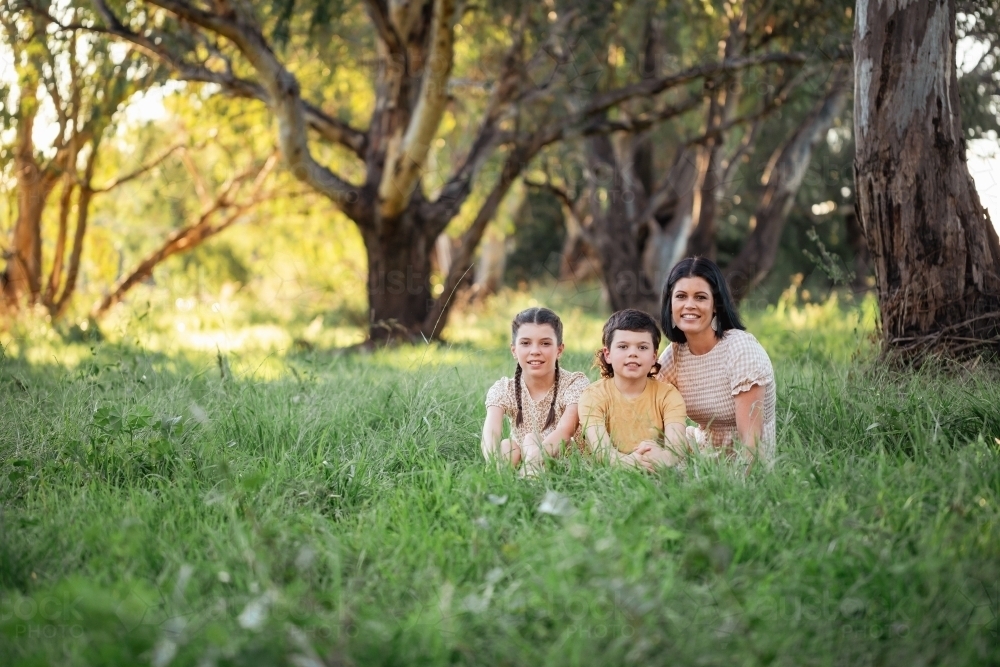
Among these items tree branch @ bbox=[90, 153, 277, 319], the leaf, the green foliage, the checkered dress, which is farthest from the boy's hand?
the green foliage

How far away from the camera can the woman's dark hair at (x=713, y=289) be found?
4082 millimetres

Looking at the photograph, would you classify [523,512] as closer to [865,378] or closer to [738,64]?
[865,378]

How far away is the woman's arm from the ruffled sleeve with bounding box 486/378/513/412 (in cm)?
103

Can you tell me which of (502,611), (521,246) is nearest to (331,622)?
(502,611)

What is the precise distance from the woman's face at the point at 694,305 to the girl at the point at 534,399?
1.82 ft

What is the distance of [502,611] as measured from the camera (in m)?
2.55

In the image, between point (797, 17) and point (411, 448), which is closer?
point (411, 448)

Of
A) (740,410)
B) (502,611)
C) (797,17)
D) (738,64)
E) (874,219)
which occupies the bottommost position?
(502,611)

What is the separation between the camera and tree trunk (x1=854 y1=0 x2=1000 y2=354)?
482 centimetres

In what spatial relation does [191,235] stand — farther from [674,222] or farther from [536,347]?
[536,347]

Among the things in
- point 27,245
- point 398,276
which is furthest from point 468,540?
point 27,245

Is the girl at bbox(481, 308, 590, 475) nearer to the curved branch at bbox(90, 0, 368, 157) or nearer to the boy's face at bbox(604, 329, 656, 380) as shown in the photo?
the boy's face at bbox(604, 329, 656, 380)

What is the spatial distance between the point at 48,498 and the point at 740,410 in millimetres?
2789

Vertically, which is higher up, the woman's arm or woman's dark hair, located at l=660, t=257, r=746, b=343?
woman's dark hair, located at l=660, t=257, r=746, b=343
